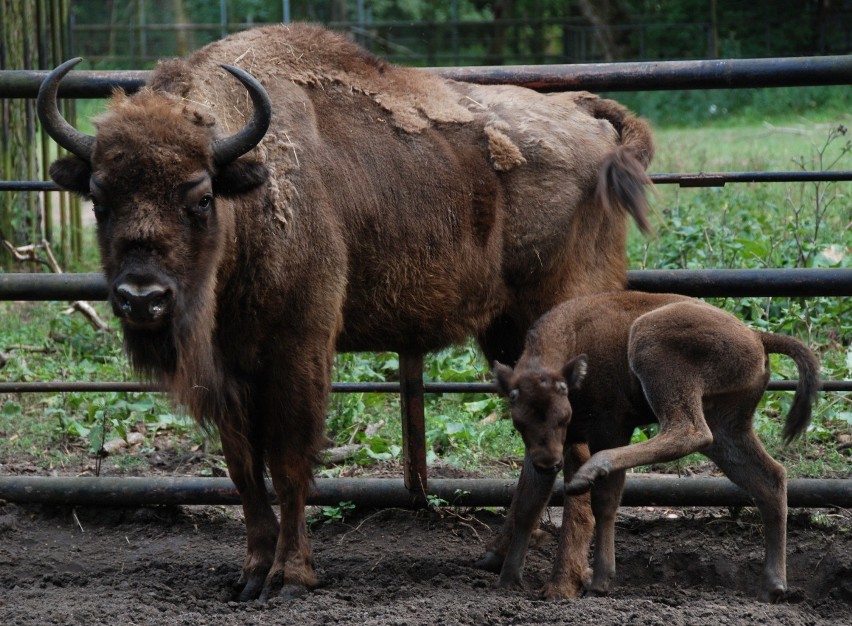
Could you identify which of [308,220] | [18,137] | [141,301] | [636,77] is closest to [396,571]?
[308,220]

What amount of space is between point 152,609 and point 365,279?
171 centimetres

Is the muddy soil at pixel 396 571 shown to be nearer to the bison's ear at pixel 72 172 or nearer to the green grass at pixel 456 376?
the green grass at pixel 456 376

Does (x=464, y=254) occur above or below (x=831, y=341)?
above

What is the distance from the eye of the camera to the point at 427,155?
5051mm

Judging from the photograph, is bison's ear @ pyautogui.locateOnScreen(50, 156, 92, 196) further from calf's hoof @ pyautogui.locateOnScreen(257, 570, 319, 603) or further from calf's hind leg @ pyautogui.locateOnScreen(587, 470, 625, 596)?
calf's hind leg @ pyautogui.locateOnScreen(587, 470, 625, 596)

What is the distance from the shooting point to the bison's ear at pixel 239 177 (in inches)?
170

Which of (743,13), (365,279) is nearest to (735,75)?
(365,279)

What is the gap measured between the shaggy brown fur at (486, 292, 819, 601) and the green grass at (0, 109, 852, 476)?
92cm

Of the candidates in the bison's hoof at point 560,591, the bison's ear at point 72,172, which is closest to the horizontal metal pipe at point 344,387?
the bison's hoof at point 560,591

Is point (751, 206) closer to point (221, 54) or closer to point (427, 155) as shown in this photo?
point (427, 155)

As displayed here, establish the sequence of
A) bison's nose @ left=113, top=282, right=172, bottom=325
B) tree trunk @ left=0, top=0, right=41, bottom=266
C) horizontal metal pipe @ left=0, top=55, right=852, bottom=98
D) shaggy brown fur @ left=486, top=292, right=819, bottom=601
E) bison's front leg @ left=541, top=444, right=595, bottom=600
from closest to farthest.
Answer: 1. bison's nose @ left=113, top=282, right=172, bottom=325
2. shaggy brown fur @ left=486, top=292, right=819, bottom=601
3. bison's front leg @ left=541, top=444, right=595, bottom=600
4. horizontal metal pipe @ left=0, top=55, right=852, bottom=98
5. tree trunk @ left=0, top=0, right=41, bottom=266

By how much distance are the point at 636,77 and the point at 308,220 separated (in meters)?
1.67

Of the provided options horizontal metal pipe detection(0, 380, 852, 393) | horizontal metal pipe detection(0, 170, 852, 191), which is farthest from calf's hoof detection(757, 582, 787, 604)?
horizontal metal pipe detection(0, 170, 852, 191)

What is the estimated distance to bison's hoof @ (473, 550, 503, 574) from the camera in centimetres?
489
